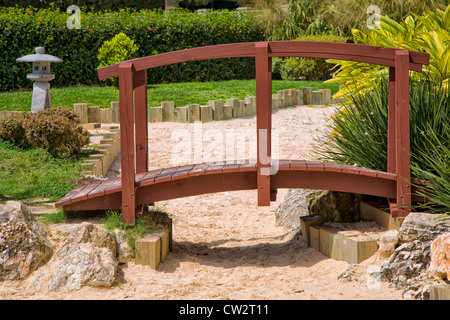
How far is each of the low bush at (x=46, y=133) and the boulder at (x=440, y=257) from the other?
18.2ft

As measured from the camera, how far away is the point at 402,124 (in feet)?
19.3

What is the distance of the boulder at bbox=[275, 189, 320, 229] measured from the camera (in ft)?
24.0

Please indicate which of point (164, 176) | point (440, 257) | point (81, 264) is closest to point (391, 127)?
point (440, 257)

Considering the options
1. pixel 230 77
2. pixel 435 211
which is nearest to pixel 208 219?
pixel 435 211

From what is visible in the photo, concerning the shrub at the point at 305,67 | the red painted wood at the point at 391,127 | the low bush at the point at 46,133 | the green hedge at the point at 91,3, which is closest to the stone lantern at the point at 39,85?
the low bush at the point at 46,133

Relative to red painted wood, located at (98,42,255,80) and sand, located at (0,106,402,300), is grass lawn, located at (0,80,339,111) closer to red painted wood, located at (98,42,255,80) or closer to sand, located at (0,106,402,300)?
sand, located at (0,106,402,300)

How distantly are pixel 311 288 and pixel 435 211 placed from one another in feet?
4.76

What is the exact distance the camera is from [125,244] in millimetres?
5809

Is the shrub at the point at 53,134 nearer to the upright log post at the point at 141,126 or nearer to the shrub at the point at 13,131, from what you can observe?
the shrub at the point at 13,131

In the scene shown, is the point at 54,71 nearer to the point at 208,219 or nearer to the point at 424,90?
the point at 208,219

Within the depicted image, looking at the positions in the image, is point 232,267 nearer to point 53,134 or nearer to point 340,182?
point 340,182

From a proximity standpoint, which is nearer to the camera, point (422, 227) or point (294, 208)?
point (422, 227)

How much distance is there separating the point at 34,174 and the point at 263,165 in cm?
333

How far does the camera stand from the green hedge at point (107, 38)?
1496 cm
